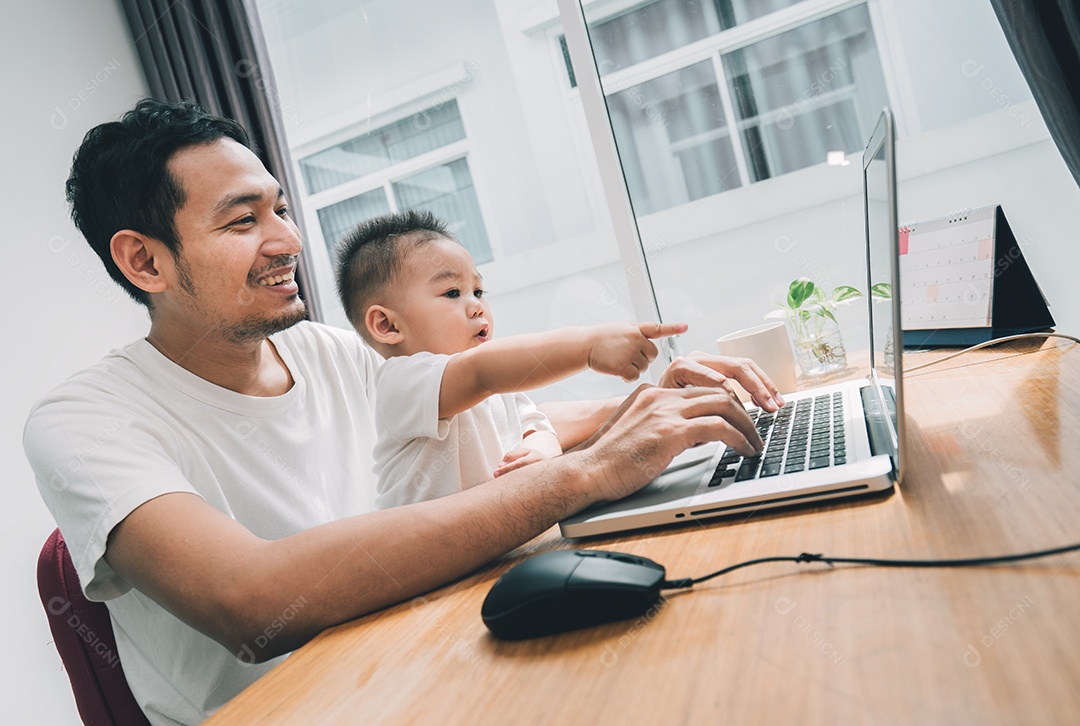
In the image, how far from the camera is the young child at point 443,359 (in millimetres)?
1087

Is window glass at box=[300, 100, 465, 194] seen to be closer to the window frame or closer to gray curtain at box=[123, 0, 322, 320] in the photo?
the window frame

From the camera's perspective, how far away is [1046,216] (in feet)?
5.50

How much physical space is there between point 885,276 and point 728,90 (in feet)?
3.84

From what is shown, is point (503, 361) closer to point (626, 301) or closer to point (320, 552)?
point (320, 552)

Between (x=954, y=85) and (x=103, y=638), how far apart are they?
200cm

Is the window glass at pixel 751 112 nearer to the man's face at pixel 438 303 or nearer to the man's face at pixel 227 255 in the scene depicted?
the man's face at pixel 438 303

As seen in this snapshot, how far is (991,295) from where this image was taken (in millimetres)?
1226

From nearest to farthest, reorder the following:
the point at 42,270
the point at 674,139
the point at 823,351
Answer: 1. the point at 823,351
2. the point at 674,139
3. the point at 42,270

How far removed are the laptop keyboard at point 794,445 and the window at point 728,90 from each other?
102 centimetres

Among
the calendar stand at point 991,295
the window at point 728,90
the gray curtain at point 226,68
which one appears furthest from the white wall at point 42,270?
the calendar stand at point 991,295

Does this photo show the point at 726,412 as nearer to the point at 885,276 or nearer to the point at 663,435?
the point at 663,435

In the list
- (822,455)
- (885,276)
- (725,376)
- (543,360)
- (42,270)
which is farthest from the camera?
(42,270)

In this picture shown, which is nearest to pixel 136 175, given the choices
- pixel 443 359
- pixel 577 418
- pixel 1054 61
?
pixel 443 359

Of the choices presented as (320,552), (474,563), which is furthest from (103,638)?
(474,563)
